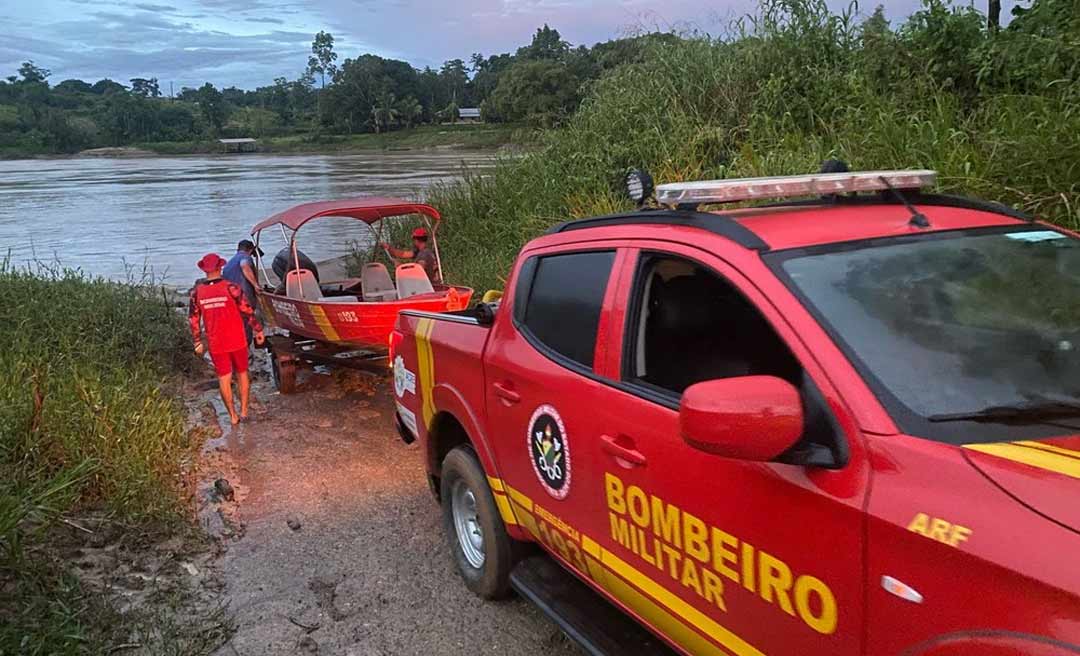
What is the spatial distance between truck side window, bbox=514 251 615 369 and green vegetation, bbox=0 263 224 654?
207cm

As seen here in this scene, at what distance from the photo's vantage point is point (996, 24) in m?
9.34

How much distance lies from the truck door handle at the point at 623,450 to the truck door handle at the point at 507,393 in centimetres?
71

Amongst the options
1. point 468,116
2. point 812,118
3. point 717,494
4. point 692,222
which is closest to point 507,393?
point 692,222

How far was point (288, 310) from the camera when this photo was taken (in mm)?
9477

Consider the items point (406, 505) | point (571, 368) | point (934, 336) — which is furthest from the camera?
point (406, 505)

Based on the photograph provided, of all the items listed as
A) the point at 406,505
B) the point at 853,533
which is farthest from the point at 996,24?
the point at 853,533

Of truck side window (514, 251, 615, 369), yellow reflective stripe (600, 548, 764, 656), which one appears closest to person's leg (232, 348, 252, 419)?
truck side window (514, 251, 615, 369)

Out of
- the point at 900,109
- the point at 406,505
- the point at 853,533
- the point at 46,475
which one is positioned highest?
the point at 900,109

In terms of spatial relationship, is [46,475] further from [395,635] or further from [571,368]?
[571,368]

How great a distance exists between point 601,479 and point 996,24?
342 inches

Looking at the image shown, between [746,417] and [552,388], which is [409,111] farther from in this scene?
[746,417]

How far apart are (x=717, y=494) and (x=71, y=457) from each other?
4.34 meters

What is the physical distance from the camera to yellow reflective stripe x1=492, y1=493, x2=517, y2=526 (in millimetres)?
3863

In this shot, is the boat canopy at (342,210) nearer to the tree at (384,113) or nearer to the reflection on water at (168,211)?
the reflection on water at (168,211)
